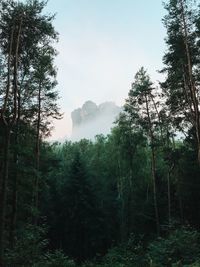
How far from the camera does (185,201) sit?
118ft

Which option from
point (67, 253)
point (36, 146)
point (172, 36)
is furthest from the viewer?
point (67, 253)

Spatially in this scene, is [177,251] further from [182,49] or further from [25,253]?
[182,49]

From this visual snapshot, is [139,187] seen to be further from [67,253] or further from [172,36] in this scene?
[172,36]

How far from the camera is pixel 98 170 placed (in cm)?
5609

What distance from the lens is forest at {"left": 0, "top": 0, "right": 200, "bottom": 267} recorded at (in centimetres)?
1666

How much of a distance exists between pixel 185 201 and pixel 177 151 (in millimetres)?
9597

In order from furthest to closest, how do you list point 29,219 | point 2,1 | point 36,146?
point 36,146 → point 29,219 → point 2,1

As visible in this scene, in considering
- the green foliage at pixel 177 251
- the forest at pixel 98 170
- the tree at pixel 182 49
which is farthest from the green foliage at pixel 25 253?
the tree at pixel 182 49

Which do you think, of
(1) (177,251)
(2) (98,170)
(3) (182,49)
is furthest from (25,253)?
Result: (2) (98,170)

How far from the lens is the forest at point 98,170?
1666 cm

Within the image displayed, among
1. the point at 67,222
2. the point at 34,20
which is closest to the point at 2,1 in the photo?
the point at 34,20

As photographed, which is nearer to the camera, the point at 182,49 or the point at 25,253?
the point at 25,253

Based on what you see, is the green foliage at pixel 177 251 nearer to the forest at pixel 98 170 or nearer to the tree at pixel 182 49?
the forest at pixel 98 170

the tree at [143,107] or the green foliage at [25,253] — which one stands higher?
the tree at [143,107]
